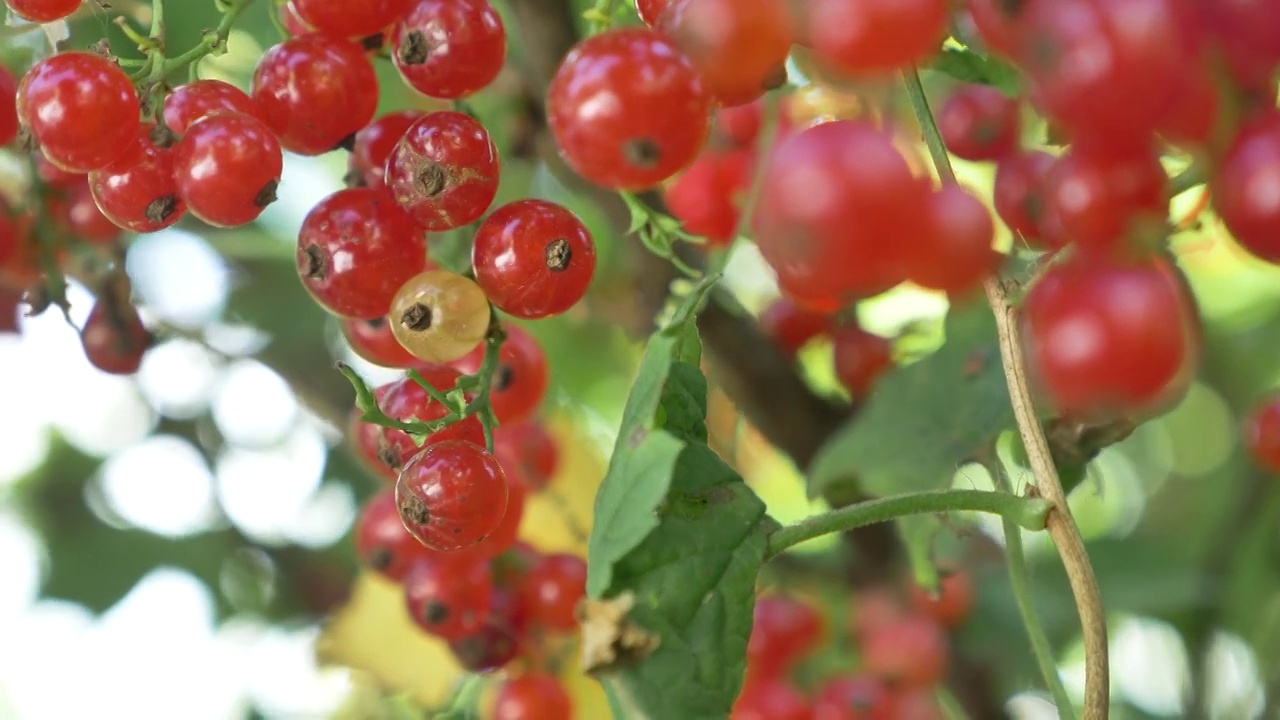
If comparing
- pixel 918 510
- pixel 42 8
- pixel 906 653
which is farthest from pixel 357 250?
pixel 906 653

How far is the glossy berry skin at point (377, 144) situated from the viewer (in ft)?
2.55

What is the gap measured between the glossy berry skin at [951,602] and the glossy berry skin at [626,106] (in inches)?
32.2

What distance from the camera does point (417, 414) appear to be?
2.52 ft

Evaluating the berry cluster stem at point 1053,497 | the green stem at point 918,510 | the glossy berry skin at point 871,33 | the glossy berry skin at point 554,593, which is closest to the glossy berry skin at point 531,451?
the glossy berry skin at point 554,593

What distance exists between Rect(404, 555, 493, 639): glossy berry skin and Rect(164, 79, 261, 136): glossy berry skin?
40 cm

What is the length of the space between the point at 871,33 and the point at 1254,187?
0.12 m

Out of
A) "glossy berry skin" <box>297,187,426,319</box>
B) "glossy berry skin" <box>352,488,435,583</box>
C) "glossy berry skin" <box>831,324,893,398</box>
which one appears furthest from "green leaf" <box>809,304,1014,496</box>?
"glossy berry skin" <box>297,187,426,319</box>

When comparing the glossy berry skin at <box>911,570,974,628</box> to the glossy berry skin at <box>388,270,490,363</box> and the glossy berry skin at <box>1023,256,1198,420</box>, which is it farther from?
the glossy berry skin at <box>1023,256,1198,420</box>

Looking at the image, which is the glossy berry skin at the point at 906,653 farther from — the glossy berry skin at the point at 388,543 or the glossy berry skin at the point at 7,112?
the glossy berry skin at the point at 7,112

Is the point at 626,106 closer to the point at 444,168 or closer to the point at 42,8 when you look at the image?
the point at 444,168

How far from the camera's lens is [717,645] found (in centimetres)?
66

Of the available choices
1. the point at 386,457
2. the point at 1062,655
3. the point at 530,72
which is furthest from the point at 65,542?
the point at 1062,655

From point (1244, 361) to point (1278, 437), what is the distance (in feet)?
1.70

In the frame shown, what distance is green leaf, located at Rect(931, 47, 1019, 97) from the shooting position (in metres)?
0.72
